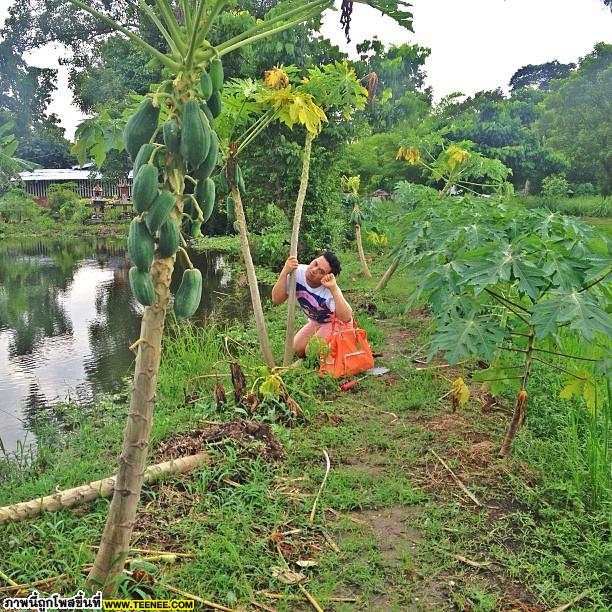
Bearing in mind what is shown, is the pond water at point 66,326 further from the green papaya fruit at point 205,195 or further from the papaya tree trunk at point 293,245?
the green papaya fruit at point 205,195

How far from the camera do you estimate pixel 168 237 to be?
175cm

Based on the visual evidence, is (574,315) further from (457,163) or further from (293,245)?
(457,163)

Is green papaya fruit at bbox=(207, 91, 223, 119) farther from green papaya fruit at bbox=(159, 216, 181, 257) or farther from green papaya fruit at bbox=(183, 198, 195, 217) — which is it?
green papaya fruit at bbox=(159, 216, 181, 257)

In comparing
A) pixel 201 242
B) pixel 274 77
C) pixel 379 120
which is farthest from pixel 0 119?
pixel 274 77

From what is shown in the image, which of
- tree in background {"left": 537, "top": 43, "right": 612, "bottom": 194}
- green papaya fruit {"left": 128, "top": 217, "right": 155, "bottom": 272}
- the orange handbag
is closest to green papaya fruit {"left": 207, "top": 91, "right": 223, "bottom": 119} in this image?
green papaya fruit {"left": 128, "top": 217, "right": 155, "bottom": 272}

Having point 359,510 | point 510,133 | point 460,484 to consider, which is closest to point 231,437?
point 359,510

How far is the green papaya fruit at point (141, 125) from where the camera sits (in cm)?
176

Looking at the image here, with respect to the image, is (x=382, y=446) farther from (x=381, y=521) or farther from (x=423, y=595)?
(x=423, y=595)

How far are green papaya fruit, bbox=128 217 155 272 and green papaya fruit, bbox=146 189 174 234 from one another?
0.9 inches

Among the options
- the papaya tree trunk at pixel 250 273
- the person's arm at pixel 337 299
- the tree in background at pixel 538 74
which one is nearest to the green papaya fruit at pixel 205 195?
the papaya tree trunk at pixel 250 273

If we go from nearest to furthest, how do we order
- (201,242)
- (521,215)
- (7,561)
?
A: (7,561)
(521,215)
(201,242)

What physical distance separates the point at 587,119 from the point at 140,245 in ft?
74.5

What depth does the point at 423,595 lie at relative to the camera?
232 cm

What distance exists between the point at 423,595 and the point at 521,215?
1933 millimetres
